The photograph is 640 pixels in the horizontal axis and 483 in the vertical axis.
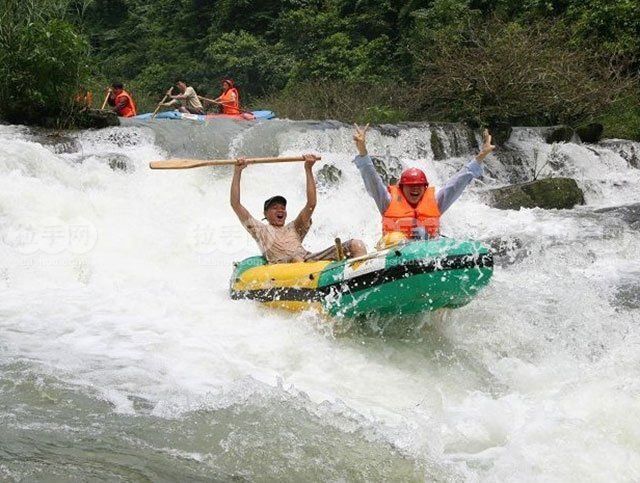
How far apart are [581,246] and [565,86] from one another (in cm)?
738

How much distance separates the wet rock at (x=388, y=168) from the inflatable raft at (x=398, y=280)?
19.6ft

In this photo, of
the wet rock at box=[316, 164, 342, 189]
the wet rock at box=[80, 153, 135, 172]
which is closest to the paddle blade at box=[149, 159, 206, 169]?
the wet rock at box=[80, 153, 135, 172]

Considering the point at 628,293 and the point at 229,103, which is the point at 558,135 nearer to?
the point at 229,103

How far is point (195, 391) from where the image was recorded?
393 cm

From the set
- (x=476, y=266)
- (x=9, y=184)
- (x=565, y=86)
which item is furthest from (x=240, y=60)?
(x=476, y=266)

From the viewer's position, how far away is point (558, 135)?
14.9m

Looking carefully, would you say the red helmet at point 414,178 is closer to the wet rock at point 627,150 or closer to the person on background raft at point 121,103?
the person on background raft at point 121,103

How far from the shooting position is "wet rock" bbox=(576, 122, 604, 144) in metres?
15.4

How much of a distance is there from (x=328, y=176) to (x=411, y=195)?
5072 millimetres

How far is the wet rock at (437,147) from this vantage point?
42.4 ft

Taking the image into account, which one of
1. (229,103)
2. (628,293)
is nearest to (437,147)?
(229,103)

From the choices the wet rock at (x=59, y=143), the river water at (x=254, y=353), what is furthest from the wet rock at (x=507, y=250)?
the wet rock at (x=59, y=143)

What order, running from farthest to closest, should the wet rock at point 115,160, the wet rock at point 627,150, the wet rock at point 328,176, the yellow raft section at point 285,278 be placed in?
1. the wet rock at point 627,150
2. the wet rock at point 328,176
3. the wet rock at point 115,160
4. the yellow raft section at point 285,278

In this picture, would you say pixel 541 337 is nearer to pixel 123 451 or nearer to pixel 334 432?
pixel 334 432
